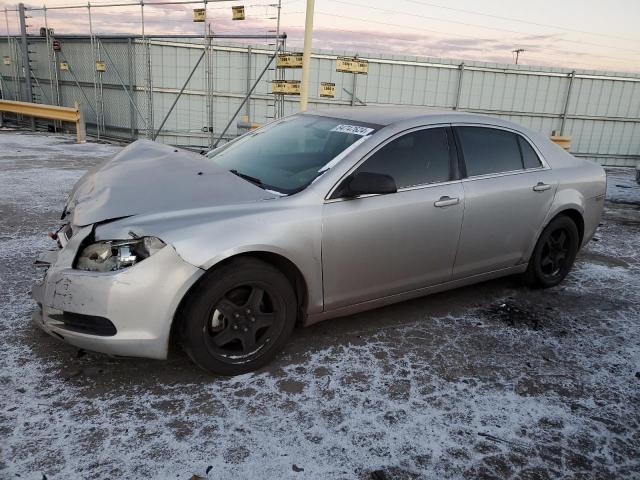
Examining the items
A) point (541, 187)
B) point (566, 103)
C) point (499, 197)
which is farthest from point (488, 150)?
point (566, 103)

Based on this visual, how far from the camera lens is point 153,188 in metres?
3.02

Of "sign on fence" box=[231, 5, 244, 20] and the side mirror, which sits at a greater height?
"sign on fence" box=[231, 5, 244, 20]

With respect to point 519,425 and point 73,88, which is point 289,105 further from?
point 519,425

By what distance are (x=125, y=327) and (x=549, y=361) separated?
2688mm

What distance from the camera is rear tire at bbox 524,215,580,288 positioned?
4.45 meters

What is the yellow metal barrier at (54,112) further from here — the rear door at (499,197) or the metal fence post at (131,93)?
the rear door at (499,197)

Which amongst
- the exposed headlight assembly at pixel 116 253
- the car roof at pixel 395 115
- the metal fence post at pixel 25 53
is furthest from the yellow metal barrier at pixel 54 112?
the exposed headlight assembly at pixel 116 253

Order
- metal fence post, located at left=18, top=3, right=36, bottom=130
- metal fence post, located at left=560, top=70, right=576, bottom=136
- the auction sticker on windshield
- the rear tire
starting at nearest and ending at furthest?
1. the auction sticker on windshield
2. the rear tire
3. metal fence post, located at left=560, top=70, right=576, bottom=136
4. metal fence post, located at left=18, top=3, right=36, bottom=130

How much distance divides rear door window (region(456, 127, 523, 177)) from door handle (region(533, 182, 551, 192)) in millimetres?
204

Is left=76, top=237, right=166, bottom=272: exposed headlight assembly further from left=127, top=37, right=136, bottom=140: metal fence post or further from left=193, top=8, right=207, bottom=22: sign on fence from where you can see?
left=127, top=37, right=136, bottom=140: metal fence post

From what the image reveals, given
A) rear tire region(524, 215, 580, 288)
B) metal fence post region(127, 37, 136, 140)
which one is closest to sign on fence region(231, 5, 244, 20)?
metal fence post region(127, 37, 136, 140)

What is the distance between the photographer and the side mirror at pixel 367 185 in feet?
10.2

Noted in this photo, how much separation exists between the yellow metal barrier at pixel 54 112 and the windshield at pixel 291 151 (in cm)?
1075

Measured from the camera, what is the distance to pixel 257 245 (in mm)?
2836
